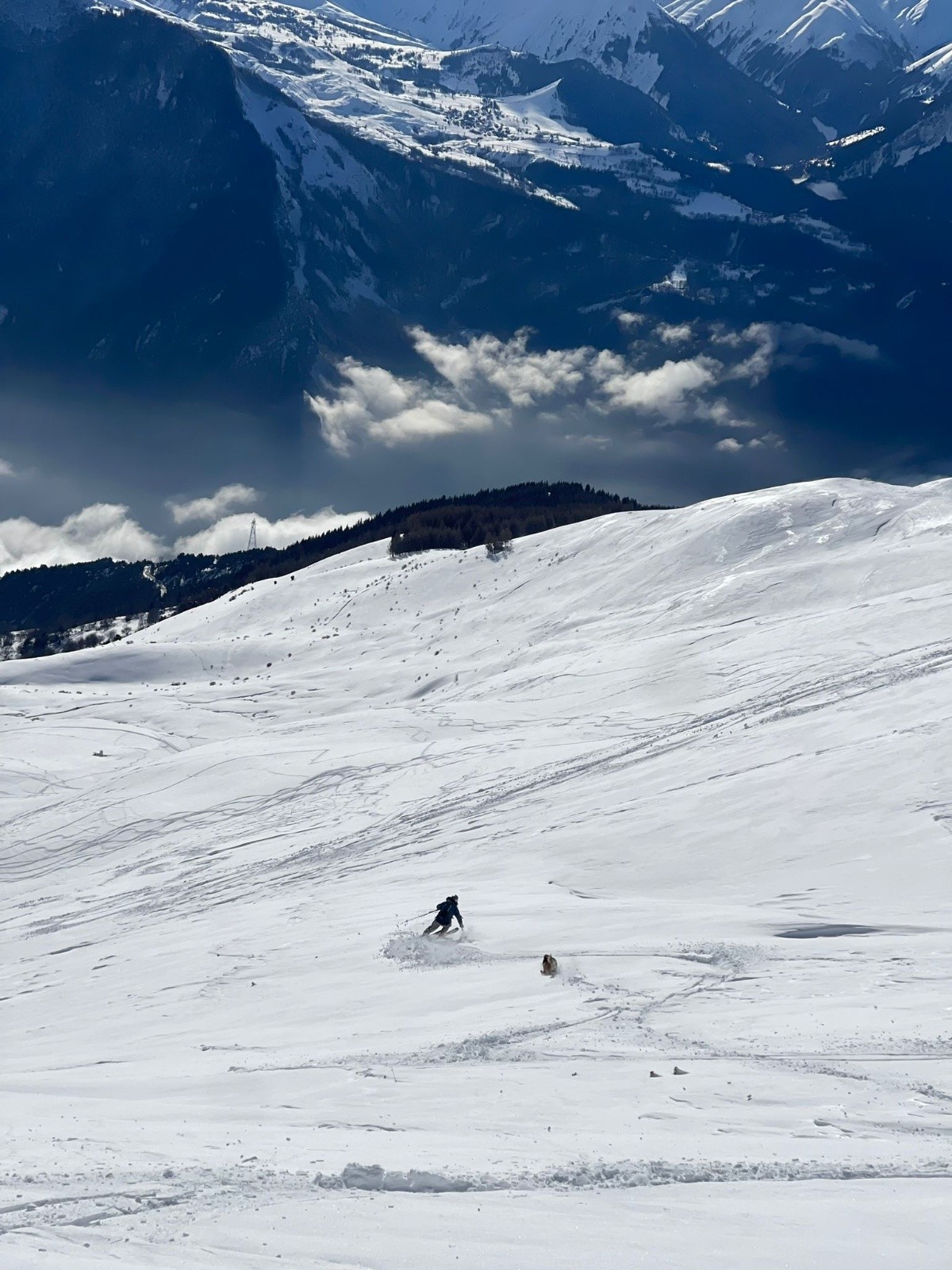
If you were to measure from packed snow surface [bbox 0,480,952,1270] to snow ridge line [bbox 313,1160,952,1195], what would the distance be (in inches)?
1.5

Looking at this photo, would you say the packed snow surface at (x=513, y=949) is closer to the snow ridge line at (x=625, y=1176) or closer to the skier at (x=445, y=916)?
the snow ridge line at (x=625, y=1176)

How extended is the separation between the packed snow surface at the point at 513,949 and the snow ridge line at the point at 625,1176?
0.04 meters

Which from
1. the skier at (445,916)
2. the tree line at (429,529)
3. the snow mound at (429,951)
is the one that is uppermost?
the tree line at (429,529)

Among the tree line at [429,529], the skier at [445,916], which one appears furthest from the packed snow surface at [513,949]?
the tree line at [429,529]

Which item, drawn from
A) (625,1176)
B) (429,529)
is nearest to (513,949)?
(625,1176)

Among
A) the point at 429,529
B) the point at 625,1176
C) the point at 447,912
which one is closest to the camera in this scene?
the point at 625,1176

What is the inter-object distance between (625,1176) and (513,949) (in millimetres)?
10072

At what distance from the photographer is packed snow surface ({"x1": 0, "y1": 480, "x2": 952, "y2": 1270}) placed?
988cm

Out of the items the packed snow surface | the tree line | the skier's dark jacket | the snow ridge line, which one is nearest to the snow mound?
the packed snow surface

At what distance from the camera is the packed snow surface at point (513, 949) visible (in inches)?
389

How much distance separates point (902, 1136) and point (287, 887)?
1907 cm

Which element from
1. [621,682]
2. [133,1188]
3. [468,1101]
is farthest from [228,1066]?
[621,682]

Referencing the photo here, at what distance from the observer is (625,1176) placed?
10508 mm

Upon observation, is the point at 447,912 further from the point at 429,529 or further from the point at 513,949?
the point at 429,529
